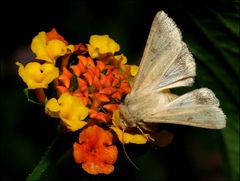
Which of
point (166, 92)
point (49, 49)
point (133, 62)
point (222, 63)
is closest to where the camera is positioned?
point (49, 49)

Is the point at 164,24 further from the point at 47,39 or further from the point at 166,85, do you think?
the point at 47,39

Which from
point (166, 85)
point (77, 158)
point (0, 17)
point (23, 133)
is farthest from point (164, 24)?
point (23, 133)

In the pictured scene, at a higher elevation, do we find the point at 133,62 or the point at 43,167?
the point at 43,167

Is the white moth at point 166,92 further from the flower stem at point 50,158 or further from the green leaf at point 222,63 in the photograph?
the green leaf at point 222,63

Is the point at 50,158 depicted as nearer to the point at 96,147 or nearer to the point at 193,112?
the point at 96,147

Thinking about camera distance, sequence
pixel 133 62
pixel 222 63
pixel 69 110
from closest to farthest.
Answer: pixel 69 110 → pixel 222 63 → pixel 133 62

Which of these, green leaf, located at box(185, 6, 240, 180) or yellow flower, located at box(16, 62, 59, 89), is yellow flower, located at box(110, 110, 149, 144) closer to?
yellow flower, located at box(16, 62, 59, 89)

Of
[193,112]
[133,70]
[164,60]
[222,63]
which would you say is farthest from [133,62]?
[193,112]
